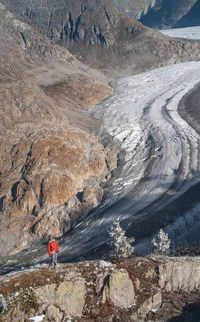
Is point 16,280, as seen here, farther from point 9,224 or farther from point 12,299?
point 9,224

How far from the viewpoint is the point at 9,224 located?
26.9m

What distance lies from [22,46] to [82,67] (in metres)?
12.0

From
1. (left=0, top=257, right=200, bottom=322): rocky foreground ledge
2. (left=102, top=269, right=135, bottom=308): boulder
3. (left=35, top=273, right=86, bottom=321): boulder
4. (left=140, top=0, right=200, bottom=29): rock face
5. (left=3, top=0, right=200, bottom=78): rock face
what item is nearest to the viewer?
(left=0, top=257, right=200, bottom=322): rocky foreground ledge

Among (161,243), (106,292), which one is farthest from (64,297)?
(161,243)

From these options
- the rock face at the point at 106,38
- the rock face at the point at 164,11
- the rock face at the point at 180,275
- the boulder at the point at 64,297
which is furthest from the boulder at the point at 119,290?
the rock face at the point at 164,11

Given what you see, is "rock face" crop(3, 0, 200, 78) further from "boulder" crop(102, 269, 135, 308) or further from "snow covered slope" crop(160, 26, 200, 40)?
"boulder" crop(102, 269, 135, 308)

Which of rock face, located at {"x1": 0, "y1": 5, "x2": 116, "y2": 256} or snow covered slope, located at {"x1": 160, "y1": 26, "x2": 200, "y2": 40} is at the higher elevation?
snow covered slope, located at {"x1": 160, "y1": 26, "x2": 200, "y2": 40}

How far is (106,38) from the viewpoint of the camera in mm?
76562

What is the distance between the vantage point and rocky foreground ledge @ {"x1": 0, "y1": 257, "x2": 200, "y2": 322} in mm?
10820

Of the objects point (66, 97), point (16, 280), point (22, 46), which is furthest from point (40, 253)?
point (22, 46)

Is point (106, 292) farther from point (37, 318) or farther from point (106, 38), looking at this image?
point (106, 38)

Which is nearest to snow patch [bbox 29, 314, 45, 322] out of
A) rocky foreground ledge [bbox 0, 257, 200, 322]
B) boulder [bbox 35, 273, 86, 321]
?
rocky foreground ledge [bbox 0, 257, 200, 322]

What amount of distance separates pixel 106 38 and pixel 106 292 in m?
72.8

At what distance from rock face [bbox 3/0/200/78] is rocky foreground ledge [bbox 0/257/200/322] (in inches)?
2303
